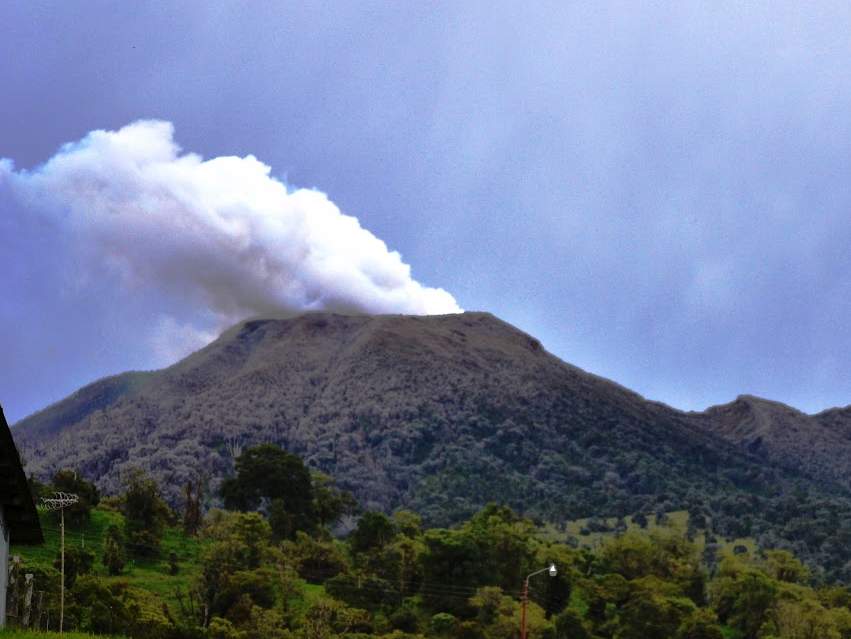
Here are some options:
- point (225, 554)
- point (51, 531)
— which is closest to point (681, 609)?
point (225, 554)

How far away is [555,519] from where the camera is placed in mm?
187000

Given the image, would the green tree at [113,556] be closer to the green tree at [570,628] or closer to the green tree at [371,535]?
the green tree at [371,535]

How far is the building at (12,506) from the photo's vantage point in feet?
67.9

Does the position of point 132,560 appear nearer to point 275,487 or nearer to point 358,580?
point 358,580

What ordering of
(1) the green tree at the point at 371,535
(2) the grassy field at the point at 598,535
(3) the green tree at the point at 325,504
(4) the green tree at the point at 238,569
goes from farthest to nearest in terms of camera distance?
(2) the grassy field at the point at 598,535, (3) the green tree at the point at 325,504, (1) the green tree at the point at 371,535, (4) the green tree at the point at 238,569

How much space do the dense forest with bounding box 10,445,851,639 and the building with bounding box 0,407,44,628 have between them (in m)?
34.5

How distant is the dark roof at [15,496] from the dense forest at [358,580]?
34.4m

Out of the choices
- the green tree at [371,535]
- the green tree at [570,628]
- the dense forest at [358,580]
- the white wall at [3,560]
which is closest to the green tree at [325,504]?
the dense forest at [358,580]

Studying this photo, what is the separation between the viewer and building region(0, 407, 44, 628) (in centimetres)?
2070

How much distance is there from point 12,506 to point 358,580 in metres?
64.4

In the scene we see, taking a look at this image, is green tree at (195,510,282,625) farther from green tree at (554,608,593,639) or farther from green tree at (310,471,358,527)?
green tree at (310,471,358,527)

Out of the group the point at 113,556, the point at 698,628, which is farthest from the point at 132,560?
the point at 698,628

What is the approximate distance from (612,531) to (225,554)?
119358 millimetres

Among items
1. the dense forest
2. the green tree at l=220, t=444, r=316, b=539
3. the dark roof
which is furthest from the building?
the green tree at l=220, t=444, r=316, b=539
